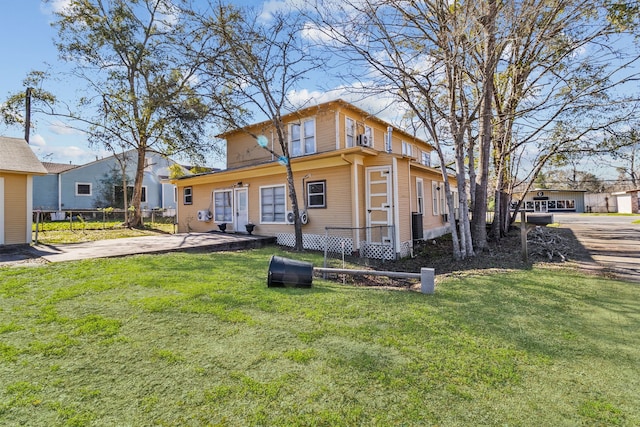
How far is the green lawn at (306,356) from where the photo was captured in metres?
2.03

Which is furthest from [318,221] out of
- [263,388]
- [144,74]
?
[144,74]

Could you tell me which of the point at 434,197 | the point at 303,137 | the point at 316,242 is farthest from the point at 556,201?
the point at 316,242

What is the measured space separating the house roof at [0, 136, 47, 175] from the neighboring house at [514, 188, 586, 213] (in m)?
40.8

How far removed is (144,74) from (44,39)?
14.7 feet

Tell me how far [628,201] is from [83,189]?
50156 millimetres

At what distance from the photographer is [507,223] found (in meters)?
13.2

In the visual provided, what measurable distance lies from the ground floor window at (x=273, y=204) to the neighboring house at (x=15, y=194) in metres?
7.04

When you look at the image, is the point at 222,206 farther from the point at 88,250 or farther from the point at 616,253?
the point at 616,253

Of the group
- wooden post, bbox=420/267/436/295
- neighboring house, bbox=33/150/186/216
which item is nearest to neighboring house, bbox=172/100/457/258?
wooden post, bbox=420/267/436/295

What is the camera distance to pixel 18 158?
9.66 m

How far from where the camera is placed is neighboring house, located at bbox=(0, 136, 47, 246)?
30.0 feet

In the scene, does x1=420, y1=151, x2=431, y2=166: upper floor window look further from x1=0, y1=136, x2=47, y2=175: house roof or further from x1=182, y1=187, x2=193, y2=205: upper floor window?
x1=0, y1=136, x2=47, y2=175: house roof

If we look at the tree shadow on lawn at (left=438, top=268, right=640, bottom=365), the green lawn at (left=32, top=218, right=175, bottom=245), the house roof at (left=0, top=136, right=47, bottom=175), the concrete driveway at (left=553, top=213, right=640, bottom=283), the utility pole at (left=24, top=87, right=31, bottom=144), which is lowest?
the tree shadow on lawn at (left=438, top=268, right=640, bottom=365)

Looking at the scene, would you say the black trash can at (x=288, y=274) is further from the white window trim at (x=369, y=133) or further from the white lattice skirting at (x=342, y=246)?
the white window trim at (x=369, y=133)
